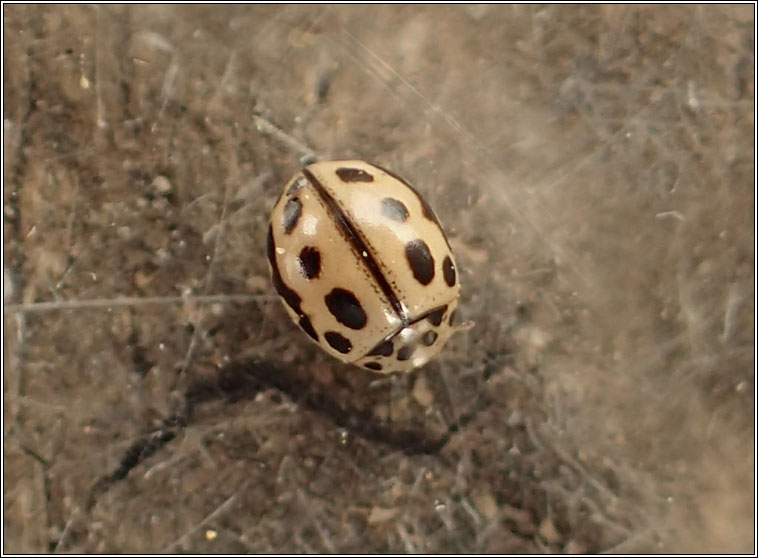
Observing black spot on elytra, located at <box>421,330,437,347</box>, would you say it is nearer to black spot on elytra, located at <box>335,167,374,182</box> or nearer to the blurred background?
the blurred background

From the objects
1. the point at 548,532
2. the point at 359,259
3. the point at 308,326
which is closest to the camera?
the point at 359,259

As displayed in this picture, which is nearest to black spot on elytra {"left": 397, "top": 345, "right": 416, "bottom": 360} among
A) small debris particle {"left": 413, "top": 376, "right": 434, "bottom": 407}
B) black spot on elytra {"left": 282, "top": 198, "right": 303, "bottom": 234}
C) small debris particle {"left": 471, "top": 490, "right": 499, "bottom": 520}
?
small debris particle {"left": 413, "top": 376, "right": 434, "bottom": 407}

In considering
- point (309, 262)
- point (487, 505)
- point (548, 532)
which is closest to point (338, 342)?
point (309, 262)

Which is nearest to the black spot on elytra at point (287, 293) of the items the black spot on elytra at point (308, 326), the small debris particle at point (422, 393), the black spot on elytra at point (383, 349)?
the black spot on elytra at point (308, 326)

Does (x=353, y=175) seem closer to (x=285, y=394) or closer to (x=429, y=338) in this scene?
(x=429, y=338)

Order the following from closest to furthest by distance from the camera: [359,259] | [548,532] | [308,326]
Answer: [359,259], [308,326], [548,532]

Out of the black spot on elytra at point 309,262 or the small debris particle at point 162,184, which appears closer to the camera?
the black spot on elytra at point 309,262

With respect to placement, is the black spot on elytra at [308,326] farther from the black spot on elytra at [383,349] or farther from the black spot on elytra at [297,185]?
the black spot on elytra at [297,185]

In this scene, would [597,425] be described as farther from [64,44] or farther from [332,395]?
[64,44]
